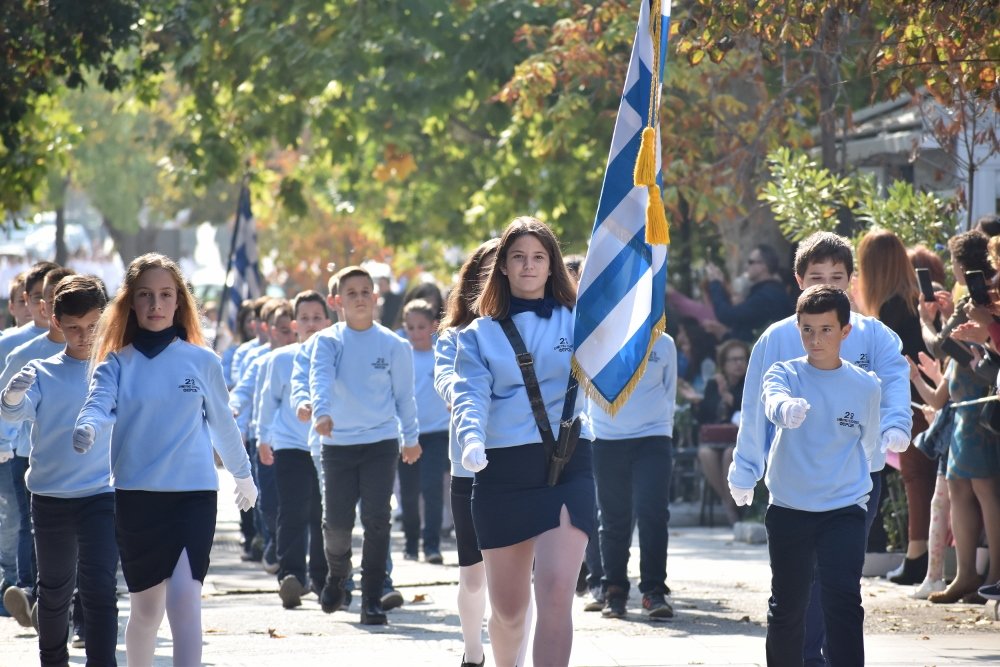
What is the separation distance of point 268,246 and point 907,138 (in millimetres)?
32054

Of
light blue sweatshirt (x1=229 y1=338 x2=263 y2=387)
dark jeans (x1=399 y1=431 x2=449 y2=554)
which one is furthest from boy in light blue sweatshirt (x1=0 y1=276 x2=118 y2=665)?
light blue sweatshirt (x1=229 y1=338 x2=263 y2=387)

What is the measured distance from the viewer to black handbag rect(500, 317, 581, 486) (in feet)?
21.9

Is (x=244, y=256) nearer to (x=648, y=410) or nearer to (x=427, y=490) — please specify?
(x=427, y=490)

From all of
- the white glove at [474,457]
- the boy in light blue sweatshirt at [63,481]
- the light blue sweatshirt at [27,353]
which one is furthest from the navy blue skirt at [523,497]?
the light blue sweatshirt at [27,353]

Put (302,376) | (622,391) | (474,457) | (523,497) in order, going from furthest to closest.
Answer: (302,376)
(622,391)
(523,497)
(474,457)

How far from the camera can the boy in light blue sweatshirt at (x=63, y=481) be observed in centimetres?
766

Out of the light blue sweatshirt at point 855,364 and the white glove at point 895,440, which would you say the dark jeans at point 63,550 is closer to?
the light blue sweatshirt at point 855,364

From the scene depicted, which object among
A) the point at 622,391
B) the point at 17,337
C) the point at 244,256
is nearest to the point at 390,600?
the point at 17,337

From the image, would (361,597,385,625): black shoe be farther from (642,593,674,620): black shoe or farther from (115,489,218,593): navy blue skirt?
(115,489,218,593): navy blue skirt

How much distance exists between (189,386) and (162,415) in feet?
0.52

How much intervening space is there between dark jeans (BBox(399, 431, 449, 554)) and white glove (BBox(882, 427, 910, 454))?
21.5 ft

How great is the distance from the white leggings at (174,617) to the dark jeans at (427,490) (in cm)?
618

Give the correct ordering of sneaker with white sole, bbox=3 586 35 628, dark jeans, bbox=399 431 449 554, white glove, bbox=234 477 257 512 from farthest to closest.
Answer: dark jeans, bbox=399 431 449 554
sneaker with white sole, bbox=3 586 35 628
white glove, bbox=234 477 257 512

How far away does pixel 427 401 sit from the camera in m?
14.4
